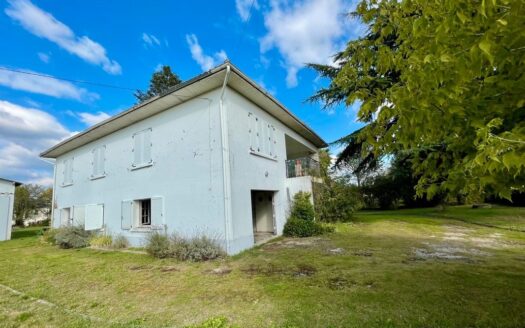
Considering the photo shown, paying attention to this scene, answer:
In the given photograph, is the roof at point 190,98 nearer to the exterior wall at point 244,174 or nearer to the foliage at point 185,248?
the exterior wall at point 244,174

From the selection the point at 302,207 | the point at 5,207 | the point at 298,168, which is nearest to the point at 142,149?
the point at 298,168

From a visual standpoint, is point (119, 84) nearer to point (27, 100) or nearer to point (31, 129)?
point (27, 100)

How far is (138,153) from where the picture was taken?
415 inches

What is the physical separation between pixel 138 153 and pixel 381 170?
28241mm

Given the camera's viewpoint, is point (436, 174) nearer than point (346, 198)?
Yes

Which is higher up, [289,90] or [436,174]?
[289,90]

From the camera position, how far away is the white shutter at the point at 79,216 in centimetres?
1214

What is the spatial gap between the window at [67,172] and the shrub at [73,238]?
387cm

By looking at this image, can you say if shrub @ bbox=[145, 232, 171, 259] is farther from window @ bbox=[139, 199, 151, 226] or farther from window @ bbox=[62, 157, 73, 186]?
window @ bbox=[62, 157, 73, 186]

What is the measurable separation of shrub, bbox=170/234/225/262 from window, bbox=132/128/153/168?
150 inches

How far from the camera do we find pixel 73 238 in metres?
11.2

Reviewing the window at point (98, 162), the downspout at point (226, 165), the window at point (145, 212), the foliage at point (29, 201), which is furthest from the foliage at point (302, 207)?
the foliage at point (29, 201)

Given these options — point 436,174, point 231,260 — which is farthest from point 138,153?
point 436,174

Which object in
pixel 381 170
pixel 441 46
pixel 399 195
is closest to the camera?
pixel 441 46
